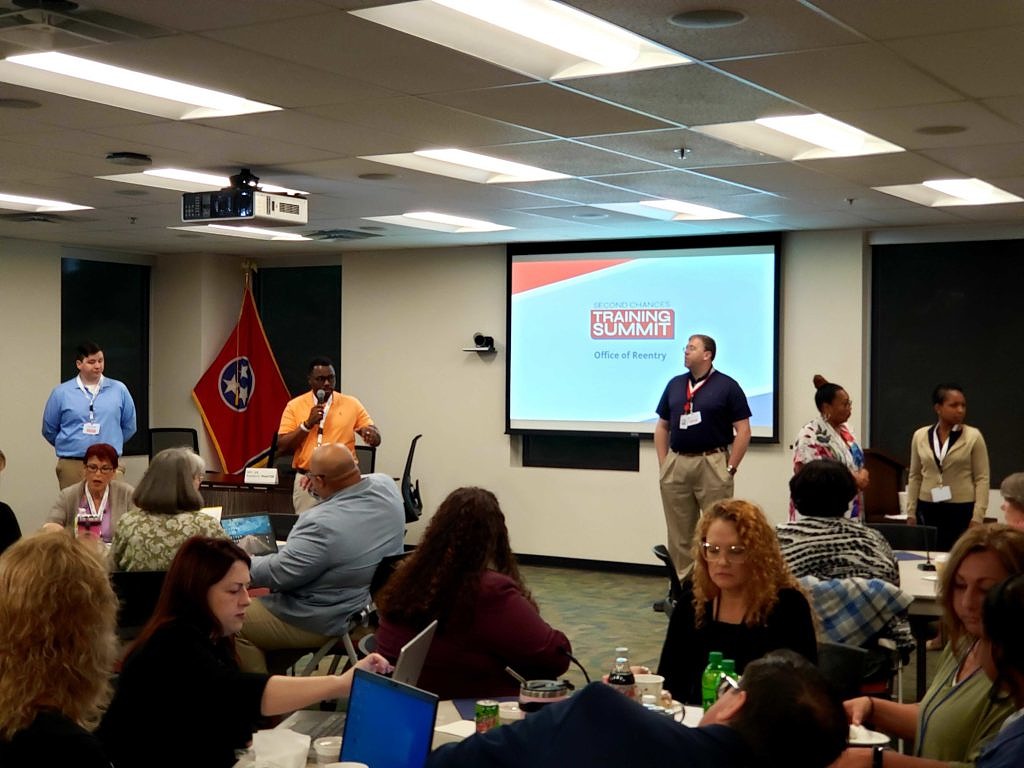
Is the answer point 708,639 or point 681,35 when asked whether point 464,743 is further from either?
point 681,35

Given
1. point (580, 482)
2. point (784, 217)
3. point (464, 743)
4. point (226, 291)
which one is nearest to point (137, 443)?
point (226, 291)

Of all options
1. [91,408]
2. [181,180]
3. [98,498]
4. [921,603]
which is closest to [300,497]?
[91,408]

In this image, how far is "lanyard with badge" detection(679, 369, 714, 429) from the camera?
858cm

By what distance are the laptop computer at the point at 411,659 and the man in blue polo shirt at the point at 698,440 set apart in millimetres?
5557

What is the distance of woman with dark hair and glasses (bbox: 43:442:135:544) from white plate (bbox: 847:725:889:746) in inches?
164

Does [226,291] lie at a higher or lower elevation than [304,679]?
higher

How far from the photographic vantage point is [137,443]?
1223 cm

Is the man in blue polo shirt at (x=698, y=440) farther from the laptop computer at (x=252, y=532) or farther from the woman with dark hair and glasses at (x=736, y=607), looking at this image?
the woman with dark hair and glasses at (x=736, y=607)

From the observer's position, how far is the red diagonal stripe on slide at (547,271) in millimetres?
10617

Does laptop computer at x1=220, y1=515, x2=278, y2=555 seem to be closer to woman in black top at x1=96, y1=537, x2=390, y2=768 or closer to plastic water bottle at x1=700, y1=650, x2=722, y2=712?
woman in black top at x1=96, y1=537, x2=390, y2=768

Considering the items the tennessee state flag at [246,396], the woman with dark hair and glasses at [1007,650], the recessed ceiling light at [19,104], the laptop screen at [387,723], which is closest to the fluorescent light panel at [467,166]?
the recessed ceiling light at [19,104]

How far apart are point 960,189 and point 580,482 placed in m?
4.23

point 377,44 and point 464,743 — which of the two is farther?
point 377,44

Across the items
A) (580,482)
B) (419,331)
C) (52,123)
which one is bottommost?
(580,482)
